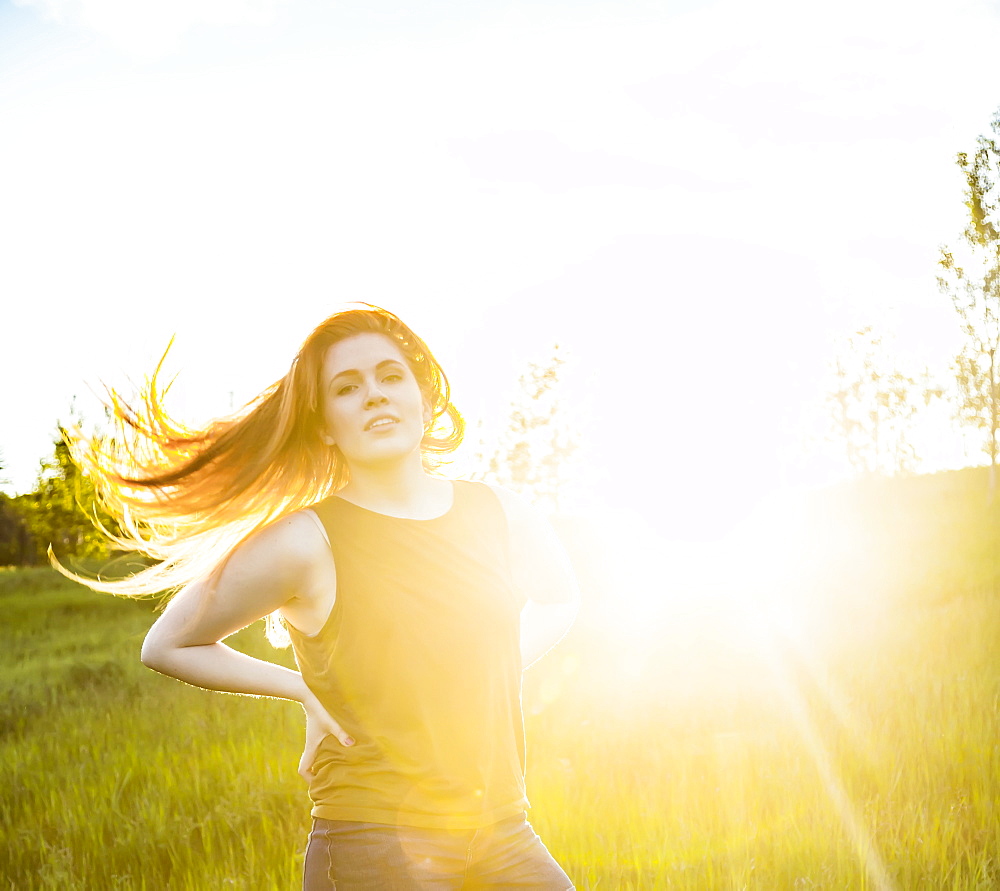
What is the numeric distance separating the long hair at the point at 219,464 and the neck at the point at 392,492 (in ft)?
0.90

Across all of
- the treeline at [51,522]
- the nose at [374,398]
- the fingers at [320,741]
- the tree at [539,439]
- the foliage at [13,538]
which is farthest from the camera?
the foliage at [13,538]

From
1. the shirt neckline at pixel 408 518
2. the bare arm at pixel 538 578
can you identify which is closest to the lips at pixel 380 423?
the shirt neckline at pixel 408 518

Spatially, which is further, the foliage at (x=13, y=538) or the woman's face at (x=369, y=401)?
the foliage at (x=13, y=538)

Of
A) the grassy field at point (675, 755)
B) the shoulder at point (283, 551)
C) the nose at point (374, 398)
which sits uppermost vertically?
the nose at point (374, 398)

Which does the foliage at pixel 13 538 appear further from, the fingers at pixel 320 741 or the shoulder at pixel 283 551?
the shoulder at pixel 283 551

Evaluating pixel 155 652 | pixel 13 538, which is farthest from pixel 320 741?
pixel 13 538

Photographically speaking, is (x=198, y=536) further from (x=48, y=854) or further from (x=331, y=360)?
(x=48, y=854)

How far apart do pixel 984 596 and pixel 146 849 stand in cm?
987

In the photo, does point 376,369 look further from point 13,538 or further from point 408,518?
point 13,538

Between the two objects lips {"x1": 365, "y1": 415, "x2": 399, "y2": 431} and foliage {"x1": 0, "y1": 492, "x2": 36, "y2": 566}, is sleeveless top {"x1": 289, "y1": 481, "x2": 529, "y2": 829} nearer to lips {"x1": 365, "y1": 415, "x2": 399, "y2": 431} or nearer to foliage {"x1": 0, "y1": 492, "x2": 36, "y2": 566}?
lips {"x1": 365, "y1": 415, "x2": 399, "y2": 431}

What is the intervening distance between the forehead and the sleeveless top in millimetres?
403

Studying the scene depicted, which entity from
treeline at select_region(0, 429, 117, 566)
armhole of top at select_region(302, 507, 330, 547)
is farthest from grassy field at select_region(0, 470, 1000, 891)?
treeline at select_region(0, 429, 117, 566)

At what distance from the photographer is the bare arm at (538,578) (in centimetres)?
276

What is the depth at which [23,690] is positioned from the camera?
11.5 metres
